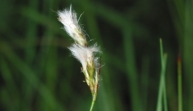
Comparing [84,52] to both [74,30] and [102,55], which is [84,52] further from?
[102,55]

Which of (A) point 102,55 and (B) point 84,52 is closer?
(B) point 84,52

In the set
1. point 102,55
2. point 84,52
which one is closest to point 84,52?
point 84,52

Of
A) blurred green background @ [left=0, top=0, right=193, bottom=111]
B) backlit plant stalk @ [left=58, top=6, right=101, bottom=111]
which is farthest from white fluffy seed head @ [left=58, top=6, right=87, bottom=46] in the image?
blurred green background @ [left=0, top=0, right=193, bottom=111]

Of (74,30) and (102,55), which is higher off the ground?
(102,55)

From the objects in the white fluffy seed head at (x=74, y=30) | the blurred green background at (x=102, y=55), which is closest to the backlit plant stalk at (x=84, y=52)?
the white fluffy seed head at (x=74, y=30)

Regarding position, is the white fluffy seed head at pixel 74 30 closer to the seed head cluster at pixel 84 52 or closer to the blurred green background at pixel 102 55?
the seed head cluster at pixel 84 52

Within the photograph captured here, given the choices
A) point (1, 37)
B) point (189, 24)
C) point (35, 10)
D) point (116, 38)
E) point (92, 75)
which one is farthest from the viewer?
point (116, 38)

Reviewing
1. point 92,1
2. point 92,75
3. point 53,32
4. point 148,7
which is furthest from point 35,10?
point 92,75

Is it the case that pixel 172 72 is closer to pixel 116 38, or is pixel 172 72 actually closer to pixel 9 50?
pixel 116 38

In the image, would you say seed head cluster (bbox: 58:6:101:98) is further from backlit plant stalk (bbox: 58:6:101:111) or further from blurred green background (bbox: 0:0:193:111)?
blurred green background (bbox: 0:0:193:111)
